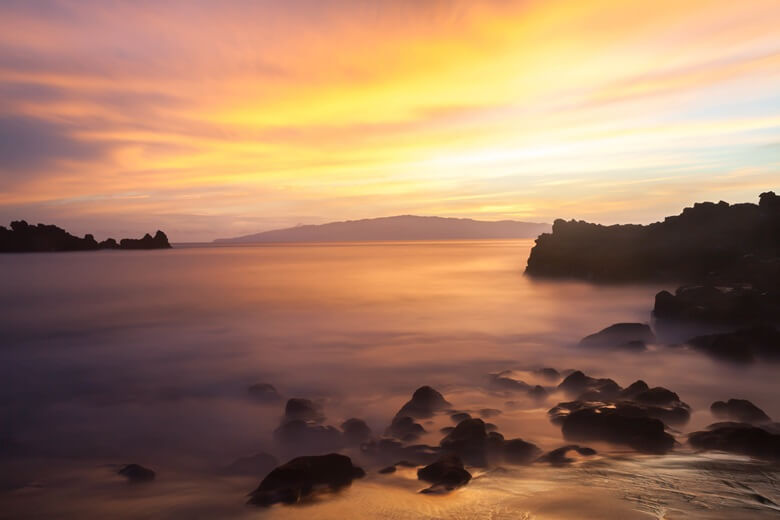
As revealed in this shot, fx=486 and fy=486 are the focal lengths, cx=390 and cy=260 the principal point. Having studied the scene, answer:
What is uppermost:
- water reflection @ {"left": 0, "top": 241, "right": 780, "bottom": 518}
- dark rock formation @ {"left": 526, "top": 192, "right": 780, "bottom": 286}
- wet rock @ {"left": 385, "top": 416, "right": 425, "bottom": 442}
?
dark rock formation @ {"left": 526, "top": 192, "right": 780, "bottom": 286}

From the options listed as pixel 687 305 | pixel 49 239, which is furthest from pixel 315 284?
pixel 49 239

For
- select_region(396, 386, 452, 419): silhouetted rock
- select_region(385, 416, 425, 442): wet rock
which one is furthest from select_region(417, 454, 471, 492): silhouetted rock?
select_region(396, 386, 452, 419): silhouetted rock

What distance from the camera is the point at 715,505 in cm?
514

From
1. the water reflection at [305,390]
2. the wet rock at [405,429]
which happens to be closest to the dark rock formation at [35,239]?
the water reflection at [305,390]

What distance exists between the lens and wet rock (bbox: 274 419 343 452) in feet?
27.4

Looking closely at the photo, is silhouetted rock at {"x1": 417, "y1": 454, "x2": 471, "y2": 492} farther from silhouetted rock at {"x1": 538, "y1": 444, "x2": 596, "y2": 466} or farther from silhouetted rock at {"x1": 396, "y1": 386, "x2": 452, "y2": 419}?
silhouetted rock at {"x1": 396, "y1": 386, "x2": 452, "y2": 419}

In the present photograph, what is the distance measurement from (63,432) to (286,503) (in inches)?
254

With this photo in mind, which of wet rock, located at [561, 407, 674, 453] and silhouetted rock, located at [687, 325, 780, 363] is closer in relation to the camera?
wet rock, located at [561, 407, 674, 453]

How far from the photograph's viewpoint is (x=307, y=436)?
8.79 metres

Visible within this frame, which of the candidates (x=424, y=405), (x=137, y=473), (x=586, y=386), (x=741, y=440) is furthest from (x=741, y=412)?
(x=137, y=473)

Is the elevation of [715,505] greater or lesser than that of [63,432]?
greater

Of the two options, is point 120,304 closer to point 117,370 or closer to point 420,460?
point 117,370

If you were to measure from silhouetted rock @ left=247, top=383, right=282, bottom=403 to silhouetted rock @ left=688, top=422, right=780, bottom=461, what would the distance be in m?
8.44

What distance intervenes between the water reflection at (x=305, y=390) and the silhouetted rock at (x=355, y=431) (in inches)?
21.5
